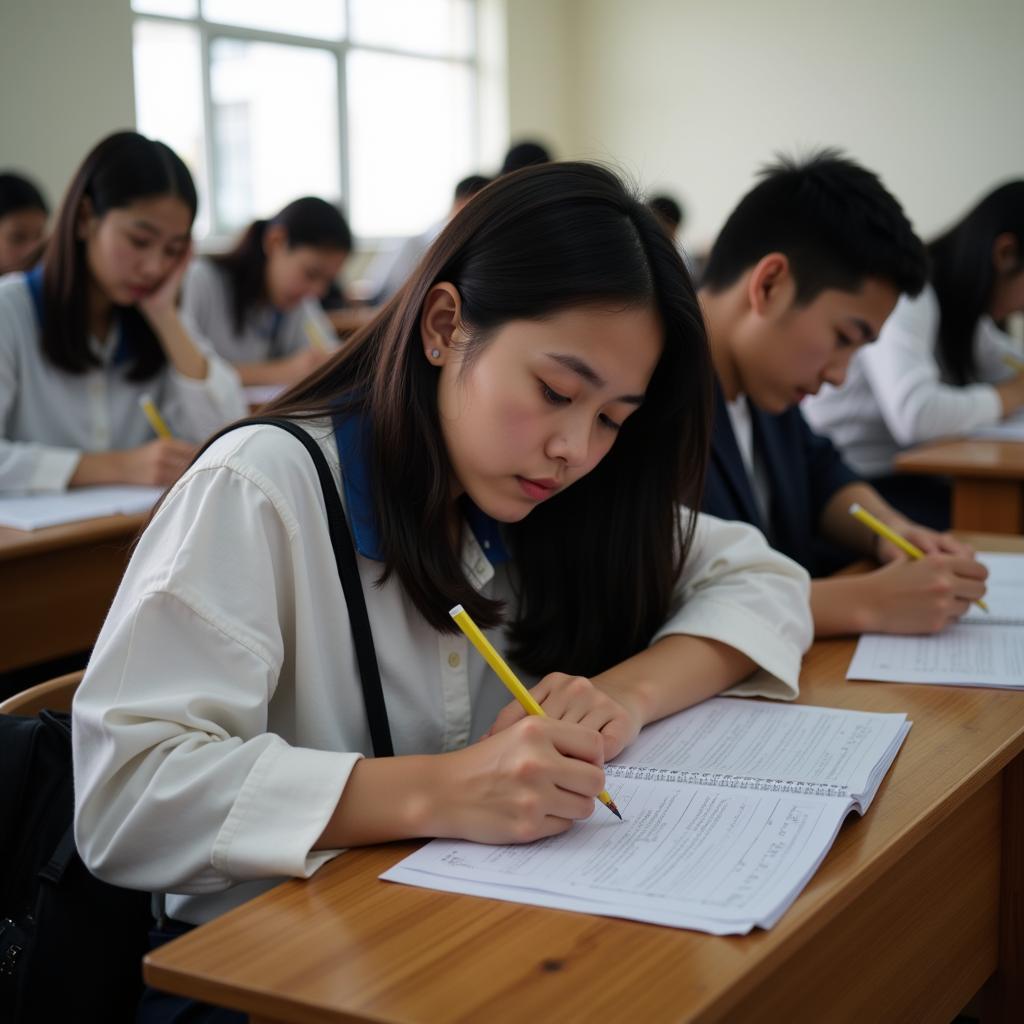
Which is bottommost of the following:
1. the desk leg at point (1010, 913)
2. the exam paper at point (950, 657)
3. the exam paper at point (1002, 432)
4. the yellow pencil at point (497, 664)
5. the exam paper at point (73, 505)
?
the desk leg at point (1010, 913)

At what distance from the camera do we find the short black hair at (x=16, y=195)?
4.15m

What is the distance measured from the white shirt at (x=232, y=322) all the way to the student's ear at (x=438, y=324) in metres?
3.11

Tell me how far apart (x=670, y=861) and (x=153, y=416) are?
1.95 meters

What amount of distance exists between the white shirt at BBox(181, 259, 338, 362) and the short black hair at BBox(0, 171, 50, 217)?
0.57 metres

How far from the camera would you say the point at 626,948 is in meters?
0.77

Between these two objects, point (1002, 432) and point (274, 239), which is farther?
point (274, 239)

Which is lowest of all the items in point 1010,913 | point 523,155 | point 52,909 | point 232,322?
point 1010,913

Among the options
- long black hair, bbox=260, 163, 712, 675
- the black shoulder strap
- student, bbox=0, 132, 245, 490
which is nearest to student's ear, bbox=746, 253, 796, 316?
long black hair, bbox=260, 163, 712, 675

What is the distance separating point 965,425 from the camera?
2982 mm

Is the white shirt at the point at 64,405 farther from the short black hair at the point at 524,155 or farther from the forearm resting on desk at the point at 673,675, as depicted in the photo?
the forearm resting on desk at the point at 673,675

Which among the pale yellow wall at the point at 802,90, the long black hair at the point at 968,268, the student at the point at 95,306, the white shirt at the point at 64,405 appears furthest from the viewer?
the pale yellow wall at the point at 802,90

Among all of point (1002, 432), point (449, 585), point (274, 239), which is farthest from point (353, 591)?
point (274, 239)

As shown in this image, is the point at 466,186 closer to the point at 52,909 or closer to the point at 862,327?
the point at 862,327

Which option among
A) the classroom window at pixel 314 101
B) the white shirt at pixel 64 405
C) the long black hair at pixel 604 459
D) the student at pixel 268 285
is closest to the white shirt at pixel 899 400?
the white shirt at pixel 64 405
